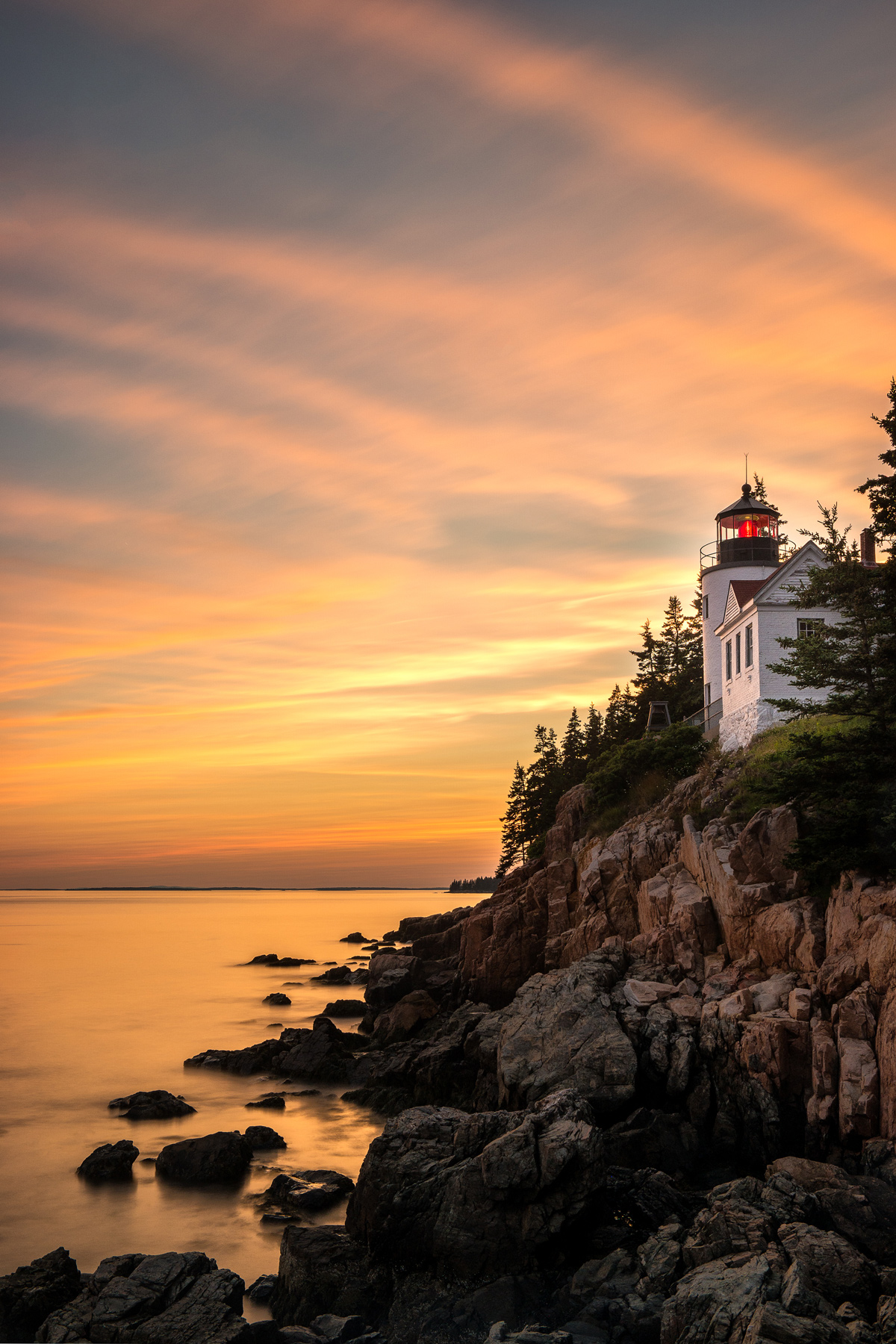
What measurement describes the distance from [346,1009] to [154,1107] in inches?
733

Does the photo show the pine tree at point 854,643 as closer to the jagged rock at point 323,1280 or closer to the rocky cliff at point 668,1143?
the rocky cliff at point 668,1143

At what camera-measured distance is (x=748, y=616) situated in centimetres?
3431

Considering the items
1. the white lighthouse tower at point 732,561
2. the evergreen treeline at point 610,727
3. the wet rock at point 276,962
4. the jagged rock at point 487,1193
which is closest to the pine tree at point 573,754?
the evergreen treeline at point 610,727

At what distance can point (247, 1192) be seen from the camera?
20875 millimetres

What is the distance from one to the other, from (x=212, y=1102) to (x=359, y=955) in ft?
186

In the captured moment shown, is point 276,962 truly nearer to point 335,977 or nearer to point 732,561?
point 335,977

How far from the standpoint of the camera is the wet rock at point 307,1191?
19.7m

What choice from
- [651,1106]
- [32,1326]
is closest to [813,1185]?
[651,1106]

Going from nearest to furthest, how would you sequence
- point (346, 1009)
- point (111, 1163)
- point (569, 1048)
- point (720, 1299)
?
point (720, 1299) → point (569, 1048) → point (111, 1163) → point (346, 1009)

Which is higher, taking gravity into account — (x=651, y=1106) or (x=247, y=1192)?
(x=651, y=1106)

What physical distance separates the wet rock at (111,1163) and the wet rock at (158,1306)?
368 inches

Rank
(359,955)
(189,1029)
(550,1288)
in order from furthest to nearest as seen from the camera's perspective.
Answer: (359,955) < (189,1029) < (550,1288)

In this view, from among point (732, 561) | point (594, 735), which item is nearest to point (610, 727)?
point (594, 735)

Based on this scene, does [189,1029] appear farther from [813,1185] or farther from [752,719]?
[813,1185]
